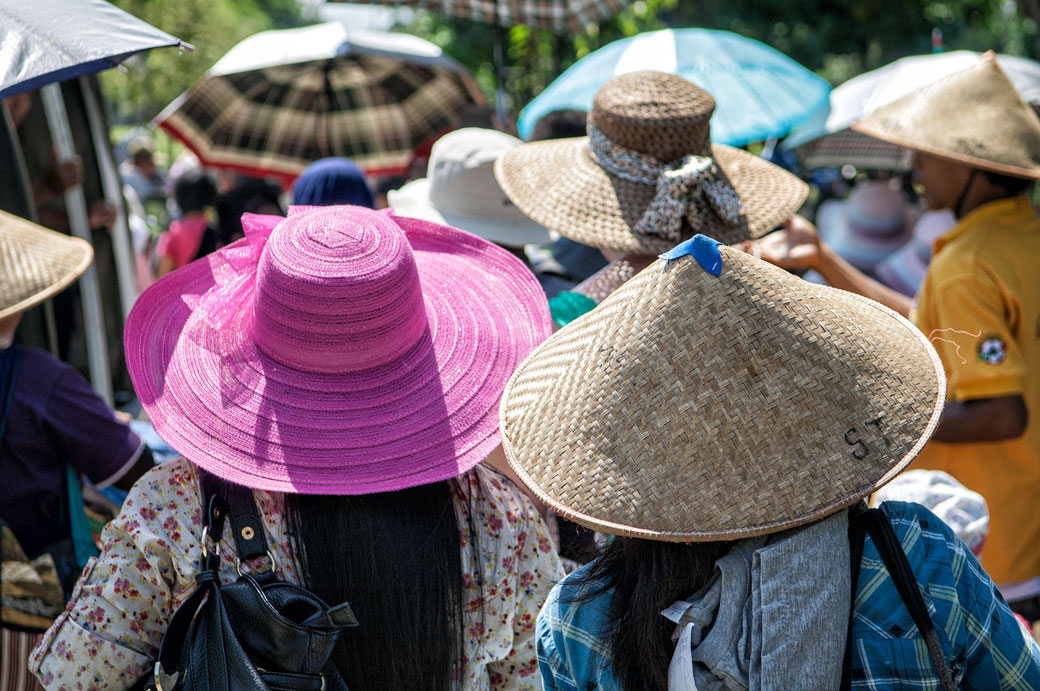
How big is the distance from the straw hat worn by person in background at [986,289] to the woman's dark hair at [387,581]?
1584 mm

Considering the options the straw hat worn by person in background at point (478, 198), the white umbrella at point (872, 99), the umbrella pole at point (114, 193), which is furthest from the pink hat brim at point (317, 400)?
the umbrella pole at point (114, 193)

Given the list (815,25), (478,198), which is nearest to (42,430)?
(478,198)

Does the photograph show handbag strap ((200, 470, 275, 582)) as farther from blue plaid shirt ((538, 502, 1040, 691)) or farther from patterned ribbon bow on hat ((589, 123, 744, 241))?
patterned ribbon bow on hat ((589, 123, 744, 241))

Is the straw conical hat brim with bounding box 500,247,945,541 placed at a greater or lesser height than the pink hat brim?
greater

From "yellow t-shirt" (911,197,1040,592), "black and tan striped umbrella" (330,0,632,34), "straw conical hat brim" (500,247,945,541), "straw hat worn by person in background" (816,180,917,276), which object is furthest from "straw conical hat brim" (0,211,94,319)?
"straw hat worn by person in background" (816,180,917,276)

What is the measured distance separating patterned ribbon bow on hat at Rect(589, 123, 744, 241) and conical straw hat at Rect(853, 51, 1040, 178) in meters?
0.78

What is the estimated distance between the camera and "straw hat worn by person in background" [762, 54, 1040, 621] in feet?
8.73

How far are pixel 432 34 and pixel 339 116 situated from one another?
1199cm

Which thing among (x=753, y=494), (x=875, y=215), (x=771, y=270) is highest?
(x=771, y=270)

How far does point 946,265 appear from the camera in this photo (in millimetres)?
2770

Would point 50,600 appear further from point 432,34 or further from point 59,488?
point 432,34

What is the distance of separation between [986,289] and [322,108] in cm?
427

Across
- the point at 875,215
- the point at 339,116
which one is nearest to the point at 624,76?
the point at 339,116

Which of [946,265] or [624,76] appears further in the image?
[946,265]
